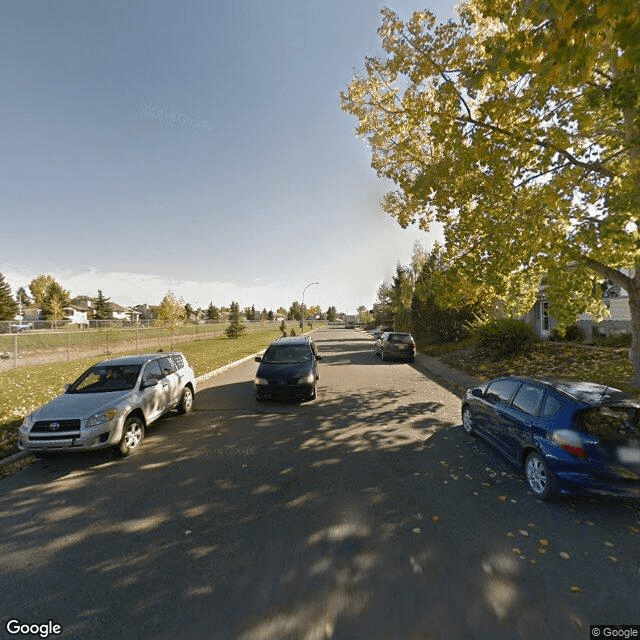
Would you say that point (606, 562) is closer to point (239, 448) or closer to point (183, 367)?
point (239, 448)

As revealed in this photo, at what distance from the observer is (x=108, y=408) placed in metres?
5.25

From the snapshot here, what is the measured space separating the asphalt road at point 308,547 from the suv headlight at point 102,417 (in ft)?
2.40

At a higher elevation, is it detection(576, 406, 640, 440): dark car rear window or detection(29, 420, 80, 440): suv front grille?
detection(576, 406, 640, 440): dark car rear window

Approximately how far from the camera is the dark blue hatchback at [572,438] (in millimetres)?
3510

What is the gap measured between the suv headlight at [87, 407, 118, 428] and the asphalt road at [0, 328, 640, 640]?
73cm

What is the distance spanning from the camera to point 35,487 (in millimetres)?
4500

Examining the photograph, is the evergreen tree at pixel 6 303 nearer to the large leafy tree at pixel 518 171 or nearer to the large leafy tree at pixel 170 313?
the large leafy tree at pixel 170 313

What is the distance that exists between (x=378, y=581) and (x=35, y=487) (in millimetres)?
4910

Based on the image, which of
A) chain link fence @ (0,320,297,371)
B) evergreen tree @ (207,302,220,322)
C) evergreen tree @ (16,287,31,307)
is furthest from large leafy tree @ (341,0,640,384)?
evergreen tree @ (16,287,31,307)

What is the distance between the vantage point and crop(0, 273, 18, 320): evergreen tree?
48188 mm

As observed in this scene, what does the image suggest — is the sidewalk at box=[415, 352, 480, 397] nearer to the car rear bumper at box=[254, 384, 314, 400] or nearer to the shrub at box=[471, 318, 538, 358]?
the shrub at box=[471, 318, 538, 358]

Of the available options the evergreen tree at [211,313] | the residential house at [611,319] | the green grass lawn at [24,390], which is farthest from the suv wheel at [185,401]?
the evergreen tree at [211,313]

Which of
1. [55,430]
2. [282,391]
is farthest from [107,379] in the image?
[282,391]

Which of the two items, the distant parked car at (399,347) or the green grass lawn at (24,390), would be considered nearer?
the green grass lawn at (24,390)
